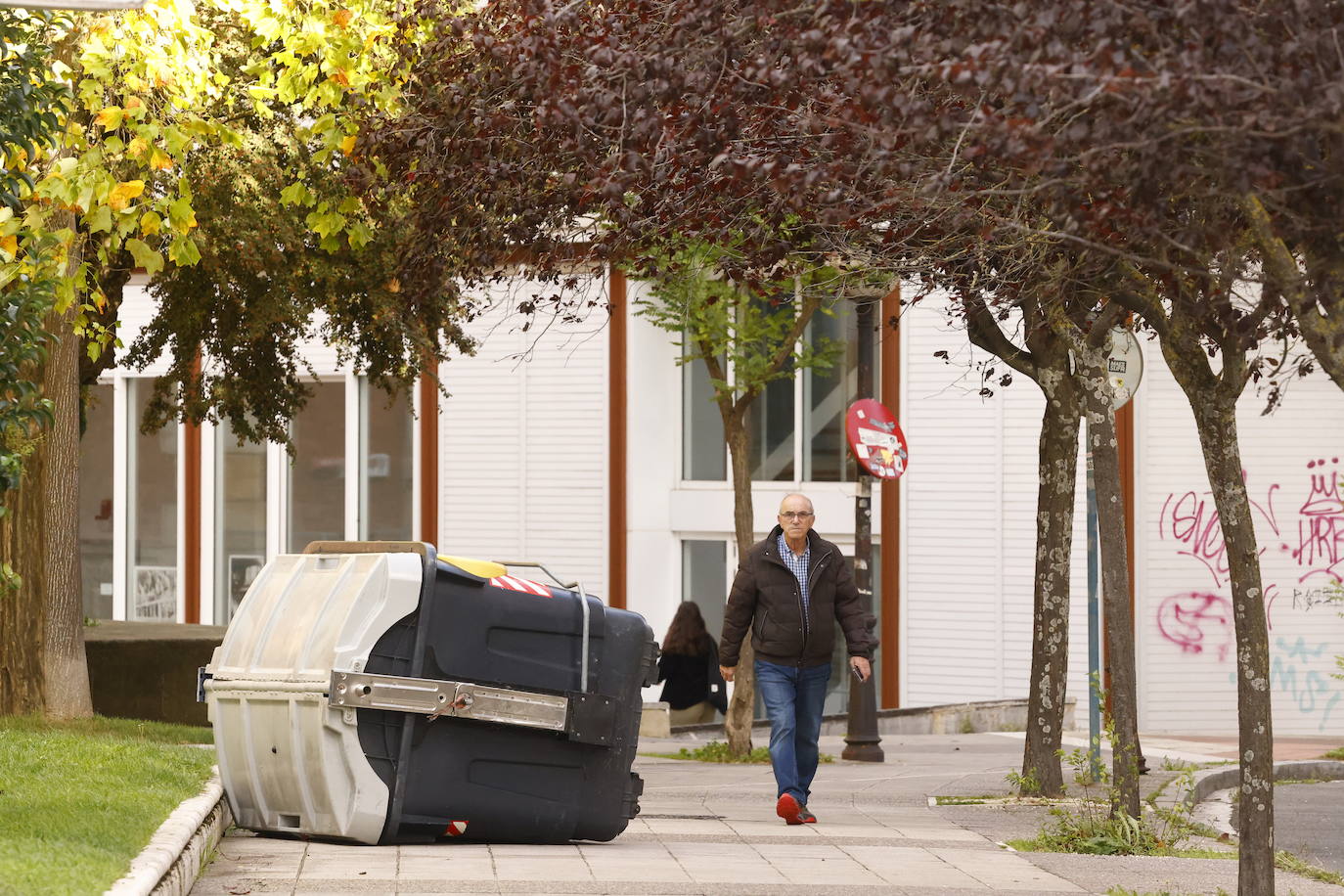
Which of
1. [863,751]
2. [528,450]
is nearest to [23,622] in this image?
[863,751]

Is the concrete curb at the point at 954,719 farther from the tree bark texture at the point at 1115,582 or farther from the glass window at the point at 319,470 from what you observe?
the tree bark texture at the point at 1115,582

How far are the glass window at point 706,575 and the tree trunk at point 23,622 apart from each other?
29.6 ft

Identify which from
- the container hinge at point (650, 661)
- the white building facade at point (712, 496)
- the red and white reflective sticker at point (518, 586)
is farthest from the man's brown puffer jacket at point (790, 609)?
the white building facade at point (712, 496)

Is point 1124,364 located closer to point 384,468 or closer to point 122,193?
point 122,193

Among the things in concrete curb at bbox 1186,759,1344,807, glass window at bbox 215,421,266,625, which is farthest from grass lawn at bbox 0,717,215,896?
glass window at bbox 215,421,266,625

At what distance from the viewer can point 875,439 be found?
14852 mm

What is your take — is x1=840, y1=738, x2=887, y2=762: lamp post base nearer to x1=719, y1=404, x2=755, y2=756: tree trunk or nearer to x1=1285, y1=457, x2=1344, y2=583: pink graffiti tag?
x1=719, y1=404, x2=755, y2=756: tree trunk

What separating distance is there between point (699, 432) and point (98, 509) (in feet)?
25.6

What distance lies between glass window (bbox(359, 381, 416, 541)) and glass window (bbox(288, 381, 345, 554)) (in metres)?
0.27

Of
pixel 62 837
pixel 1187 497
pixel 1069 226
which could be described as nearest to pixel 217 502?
pixel 1187 497

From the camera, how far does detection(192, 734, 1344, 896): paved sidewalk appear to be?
7527mm

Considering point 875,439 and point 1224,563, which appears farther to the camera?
point 1224,563

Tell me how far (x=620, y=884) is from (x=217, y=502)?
1660 centimetres

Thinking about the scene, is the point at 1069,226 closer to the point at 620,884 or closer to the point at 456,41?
the point at 620,884
